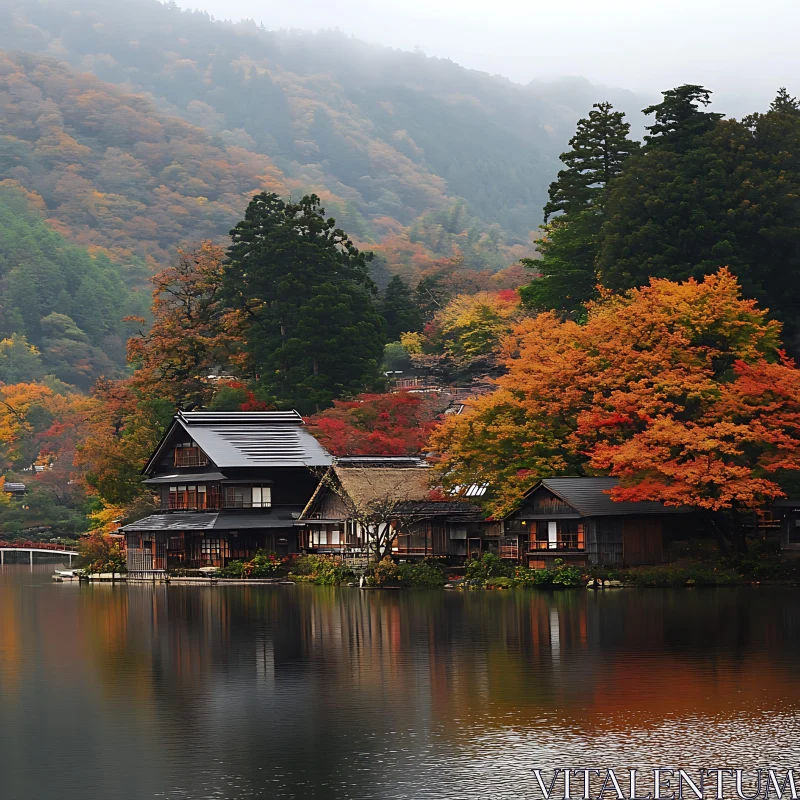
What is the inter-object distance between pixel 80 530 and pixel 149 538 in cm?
3484

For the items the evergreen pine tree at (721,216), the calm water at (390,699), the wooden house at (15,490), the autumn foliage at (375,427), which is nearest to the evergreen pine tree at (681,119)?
the evergreen pine tree at (721,216)

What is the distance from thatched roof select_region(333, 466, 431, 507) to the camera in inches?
2111

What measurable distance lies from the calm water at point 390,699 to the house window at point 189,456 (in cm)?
2495

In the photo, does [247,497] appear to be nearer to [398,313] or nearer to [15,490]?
[398,313]

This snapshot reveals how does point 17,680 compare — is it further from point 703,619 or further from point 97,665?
point 703,619

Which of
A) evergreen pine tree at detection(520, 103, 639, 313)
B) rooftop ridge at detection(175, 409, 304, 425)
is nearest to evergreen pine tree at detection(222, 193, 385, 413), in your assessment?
rooftop ridge at detection(175, 409, 304, 425)

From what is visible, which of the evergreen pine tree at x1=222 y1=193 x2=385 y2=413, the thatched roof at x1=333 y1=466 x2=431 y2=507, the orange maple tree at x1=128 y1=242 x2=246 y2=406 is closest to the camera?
the thatched roof at x1=333 y1=466 x2=431 y2=507

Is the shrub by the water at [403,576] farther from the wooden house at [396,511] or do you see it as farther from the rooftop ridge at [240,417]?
the rooftop ridge at [240,417]

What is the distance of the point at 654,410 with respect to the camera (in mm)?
46219

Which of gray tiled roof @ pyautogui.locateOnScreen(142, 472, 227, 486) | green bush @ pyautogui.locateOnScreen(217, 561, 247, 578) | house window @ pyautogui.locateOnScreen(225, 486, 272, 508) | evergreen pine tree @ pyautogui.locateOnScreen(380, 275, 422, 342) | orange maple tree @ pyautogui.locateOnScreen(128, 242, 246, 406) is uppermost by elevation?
evergreen pine tree @ pyautogui.locateOnScreen(380, 275, 422, 342)

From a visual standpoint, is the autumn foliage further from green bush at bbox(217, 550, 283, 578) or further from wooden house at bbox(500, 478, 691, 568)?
wooden house at bbox(500, 478, 691, 568)

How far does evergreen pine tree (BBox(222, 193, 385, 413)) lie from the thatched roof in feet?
58.3

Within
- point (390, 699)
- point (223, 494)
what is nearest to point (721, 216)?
point (223, 494)

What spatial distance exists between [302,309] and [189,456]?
47.4 feet
